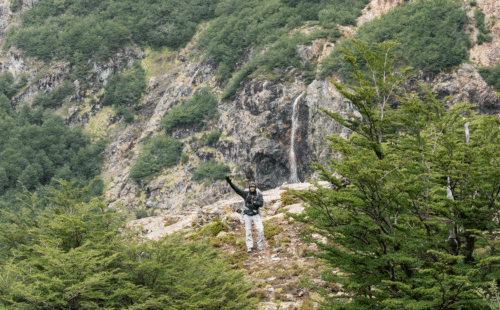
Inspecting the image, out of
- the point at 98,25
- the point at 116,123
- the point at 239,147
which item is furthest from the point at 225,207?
the point at 98,25

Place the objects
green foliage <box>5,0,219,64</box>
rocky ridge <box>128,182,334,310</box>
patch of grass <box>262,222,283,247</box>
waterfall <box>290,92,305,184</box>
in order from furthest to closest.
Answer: green foliage <box>5,0,219,64</box> → waterfall <box>290,92,305,184</box> → patch of grass <box>262,222,283,247</box> → rocky ridge <box>128,182,334,310</box>

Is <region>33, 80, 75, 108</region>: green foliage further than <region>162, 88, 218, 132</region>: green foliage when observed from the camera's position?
Yes

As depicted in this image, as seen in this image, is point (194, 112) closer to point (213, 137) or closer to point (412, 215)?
point (213, 137)

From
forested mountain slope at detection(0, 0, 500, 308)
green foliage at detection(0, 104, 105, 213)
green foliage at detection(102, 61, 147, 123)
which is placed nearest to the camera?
forested mountain slope at detection(0, 0, 500, 308)

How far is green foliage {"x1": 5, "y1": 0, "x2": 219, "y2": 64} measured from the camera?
60.8 m

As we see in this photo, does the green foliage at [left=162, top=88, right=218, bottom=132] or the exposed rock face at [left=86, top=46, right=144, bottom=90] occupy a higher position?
the exposed rock face at [left=86, top=46, right=144, bottom=90]

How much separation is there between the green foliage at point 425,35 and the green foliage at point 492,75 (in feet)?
6.89

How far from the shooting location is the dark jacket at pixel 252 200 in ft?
28.8

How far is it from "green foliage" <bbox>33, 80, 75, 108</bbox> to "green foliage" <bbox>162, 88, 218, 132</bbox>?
2005cm

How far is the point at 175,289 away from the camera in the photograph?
5.45 m

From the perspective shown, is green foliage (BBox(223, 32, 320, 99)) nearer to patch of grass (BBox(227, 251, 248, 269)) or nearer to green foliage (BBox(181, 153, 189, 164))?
green foliage (BBox(181, 153, 189, 164))

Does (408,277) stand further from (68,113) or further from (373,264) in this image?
(68,113)

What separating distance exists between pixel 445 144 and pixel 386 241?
1424mm

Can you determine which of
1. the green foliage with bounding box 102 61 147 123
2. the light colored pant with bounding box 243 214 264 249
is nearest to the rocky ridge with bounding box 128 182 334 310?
the light colored pant with bounding box 243 214 264 249
